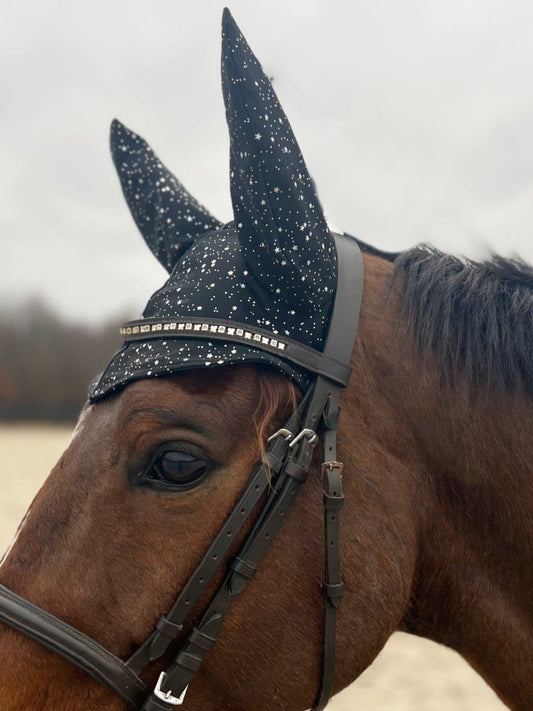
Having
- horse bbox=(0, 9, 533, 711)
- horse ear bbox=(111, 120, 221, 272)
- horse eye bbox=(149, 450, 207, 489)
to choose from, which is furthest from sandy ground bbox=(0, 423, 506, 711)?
horse eye bbox=(149, 450, 207, 489)

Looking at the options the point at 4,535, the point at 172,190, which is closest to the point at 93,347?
the point at 4,535

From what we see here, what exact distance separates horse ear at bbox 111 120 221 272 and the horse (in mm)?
347

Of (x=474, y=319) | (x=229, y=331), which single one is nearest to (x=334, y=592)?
(x=229, y=331)

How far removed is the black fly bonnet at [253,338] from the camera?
1767mm

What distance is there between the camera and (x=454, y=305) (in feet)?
6.88

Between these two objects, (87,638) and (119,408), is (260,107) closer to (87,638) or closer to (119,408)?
(119,408)

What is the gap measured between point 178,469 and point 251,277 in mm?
603

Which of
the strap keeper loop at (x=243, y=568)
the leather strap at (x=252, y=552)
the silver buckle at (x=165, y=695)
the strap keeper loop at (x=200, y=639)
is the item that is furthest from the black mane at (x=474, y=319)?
the silver buckle at (x=165, y=695)

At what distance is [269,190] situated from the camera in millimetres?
1819

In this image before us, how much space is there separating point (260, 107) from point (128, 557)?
1268mm

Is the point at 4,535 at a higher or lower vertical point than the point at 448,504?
lower

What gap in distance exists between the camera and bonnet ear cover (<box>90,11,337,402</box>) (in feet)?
5.88

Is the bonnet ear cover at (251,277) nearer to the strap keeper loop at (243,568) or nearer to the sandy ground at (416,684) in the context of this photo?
the strap keeper loop at (243,568)

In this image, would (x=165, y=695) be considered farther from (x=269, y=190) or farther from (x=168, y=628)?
(x=269, y=190)
